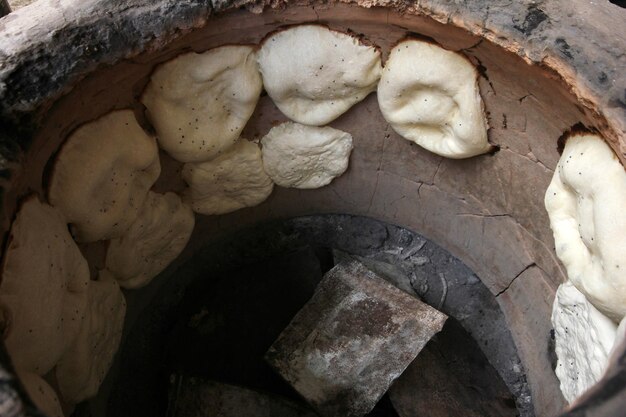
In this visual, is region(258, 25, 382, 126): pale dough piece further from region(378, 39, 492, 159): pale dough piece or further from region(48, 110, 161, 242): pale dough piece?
region(48, 110, 161, 242): pale dough piece

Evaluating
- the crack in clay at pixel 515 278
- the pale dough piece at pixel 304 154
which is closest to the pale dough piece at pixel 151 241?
the pale dough piece at pixel 304 154

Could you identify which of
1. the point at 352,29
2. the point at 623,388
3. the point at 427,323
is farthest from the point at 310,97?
the point at 623,388

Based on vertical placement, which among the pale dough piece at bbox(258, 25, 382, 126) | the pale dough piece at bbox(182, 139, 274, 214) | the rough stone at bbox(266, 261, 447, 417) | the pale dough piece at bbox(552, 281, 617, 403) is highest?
the pale dough piece at bbox(258, 25, 382, 126)

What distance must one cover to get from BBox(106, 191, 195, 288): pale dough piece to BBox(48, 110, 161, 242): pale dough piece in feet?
0.24

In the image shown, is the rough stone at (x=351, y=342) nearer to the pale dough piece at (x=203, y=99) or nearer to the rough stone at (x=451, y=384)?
the rough stone at (x=451, y=384)

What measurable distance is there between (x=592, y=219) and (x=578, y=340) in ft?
1.16

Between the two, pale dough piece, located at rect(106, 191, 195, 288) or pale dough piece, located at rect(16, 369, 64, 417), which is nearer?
pale dough piece, located at rect(16, 369, 64, 417)

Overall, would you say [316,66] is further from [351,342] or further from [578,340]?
[578,340]

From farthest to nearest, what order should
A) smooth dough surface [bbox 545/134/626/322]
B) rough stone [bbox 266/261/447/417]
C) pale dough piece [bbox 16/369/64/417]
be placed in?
rough stone [bbox 266/261/447/417]
smooth dough surface [bbox 545/134/626/322]
pale dough piece [bbox 16/369/64/417]

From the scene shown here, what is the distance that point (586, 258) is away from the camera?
4.56ft

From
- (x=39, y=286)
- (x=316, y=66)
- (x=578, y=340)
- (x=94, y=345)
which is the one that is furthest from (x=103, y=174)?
(x=578, y=340)

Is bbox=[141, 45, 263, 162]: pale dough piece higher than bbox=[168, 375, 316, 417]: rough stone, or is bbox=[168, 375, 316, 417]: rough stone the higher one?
bbox=[141, 45, 263, 162]: pale dough piece

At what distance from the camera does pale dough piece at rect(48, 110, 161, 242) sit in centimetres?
134

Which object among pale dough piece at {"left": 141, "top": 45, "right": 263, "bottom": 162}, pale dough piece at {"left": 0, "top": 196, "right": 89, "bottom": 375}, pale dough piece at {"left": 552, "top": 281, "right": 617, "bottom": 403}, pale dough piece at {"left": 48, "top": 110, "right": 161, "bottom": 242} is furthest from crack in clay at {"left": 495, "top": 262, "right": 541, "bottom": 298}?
pale dough piece at {"left": 0, "top": 196, "right": 89, "bottom": 375}
